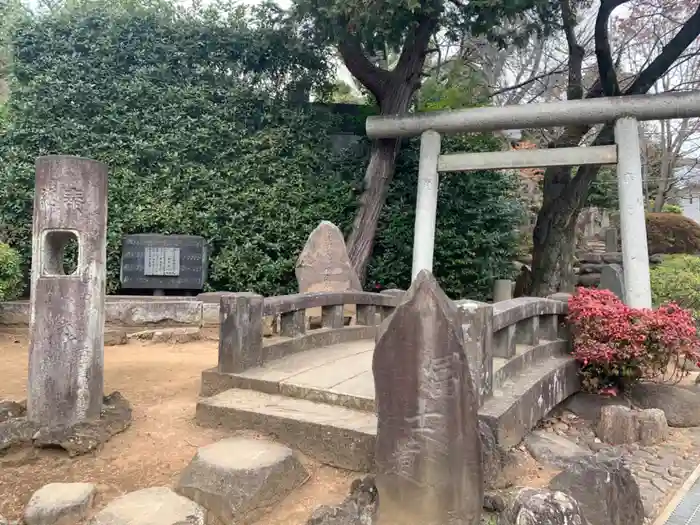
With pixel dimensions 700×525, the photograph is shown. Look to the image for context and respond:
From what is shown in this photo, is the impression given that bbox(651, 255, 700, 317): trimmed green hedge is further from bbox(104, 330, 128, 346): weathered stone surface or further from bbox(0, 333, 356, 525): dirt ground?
bbox(104, 330, 128, 346): weathered stone surface

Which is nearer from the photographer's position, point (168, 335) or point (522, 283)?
point (168, 335)

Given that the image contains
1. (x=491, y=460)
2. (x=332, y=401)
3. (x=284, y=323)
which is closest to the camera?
(x=491, y=460)

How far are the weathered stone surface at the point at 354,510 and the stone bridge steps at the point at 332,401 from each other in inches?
15.6

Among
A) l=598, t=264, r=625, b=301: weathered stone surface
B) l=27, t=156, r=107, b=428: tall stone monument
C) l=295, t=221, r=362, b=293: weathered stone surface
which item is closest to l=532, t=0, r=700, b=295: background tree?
l=598, t=264, r=625, b=301: weathered stone surface

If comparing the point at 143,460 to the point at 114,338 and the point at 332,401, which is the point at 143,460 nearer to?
the point at 332,401

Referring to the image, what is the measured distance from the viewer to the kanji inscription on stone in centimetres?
913

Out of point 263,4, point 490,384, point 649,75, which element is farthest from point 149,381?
point 649,75

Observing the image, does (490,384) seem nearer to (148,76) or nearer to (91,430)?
(91,430)

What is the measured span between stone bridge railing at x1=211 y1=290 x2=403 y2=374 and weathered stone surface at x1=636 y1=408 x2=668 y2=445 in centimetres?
317

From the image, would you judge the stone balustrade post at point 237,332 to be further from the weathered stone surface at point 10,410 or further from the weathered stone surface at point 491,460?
the weathered stone surface at point 491,460

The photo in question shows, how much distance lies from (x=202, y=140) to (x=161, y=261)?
7.87 ft

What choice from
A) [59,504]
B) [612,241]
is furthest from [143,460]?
[612,241]

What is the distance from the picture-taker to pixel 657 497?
12.4 feet

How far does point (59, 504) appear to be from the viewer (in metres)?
2.88
